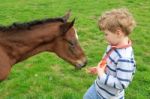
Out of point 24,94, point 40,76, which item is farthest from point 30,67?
point 24,94

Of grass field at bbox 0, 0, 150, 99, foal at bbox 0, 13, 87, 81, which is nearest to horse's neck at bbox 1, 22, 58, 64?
foal at bbox 0, 13, 87, 81

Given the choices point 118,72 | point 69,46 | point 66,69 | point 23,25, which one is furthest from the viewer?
point 66,69

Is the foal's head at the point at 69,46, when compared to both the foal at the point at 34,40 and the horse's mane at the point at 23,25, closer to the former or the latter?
the foal at the point at 34,40

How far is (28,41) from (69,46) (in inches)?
21.7

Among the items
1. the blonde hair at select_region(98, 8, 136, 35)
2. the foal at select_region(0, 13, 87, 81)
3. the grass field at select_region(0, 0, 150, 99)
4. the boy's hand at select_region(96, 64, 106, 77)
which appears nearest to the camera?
the blonde hair at select_region(98, 8, 136, 35)

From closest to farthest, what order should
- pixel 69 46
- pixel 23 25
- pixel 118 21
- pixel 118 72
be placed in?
pixel 118 21, pixel 118 72, pixel 23 25, pixel 69 46

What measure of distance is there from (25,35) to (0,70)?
56 cm

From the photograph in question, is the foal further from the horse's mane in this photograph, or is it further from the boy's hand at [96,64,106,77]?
the boy's hand at [96,64,106,77]

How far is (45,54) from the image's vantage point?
8000 millimetres

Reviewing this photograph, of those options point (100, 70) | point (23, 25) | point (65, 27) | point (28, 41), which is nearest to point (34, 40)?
point (28, 41)

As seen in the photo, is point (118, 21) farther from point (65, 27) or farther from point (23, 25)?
point (23, 25)

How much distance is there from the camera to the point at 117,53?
3889 millimetres

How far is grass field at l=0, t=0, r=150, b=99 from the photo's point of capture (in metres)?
6.14

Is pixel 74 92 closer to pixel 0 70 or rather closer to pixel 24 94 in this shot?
pixel 24 94
